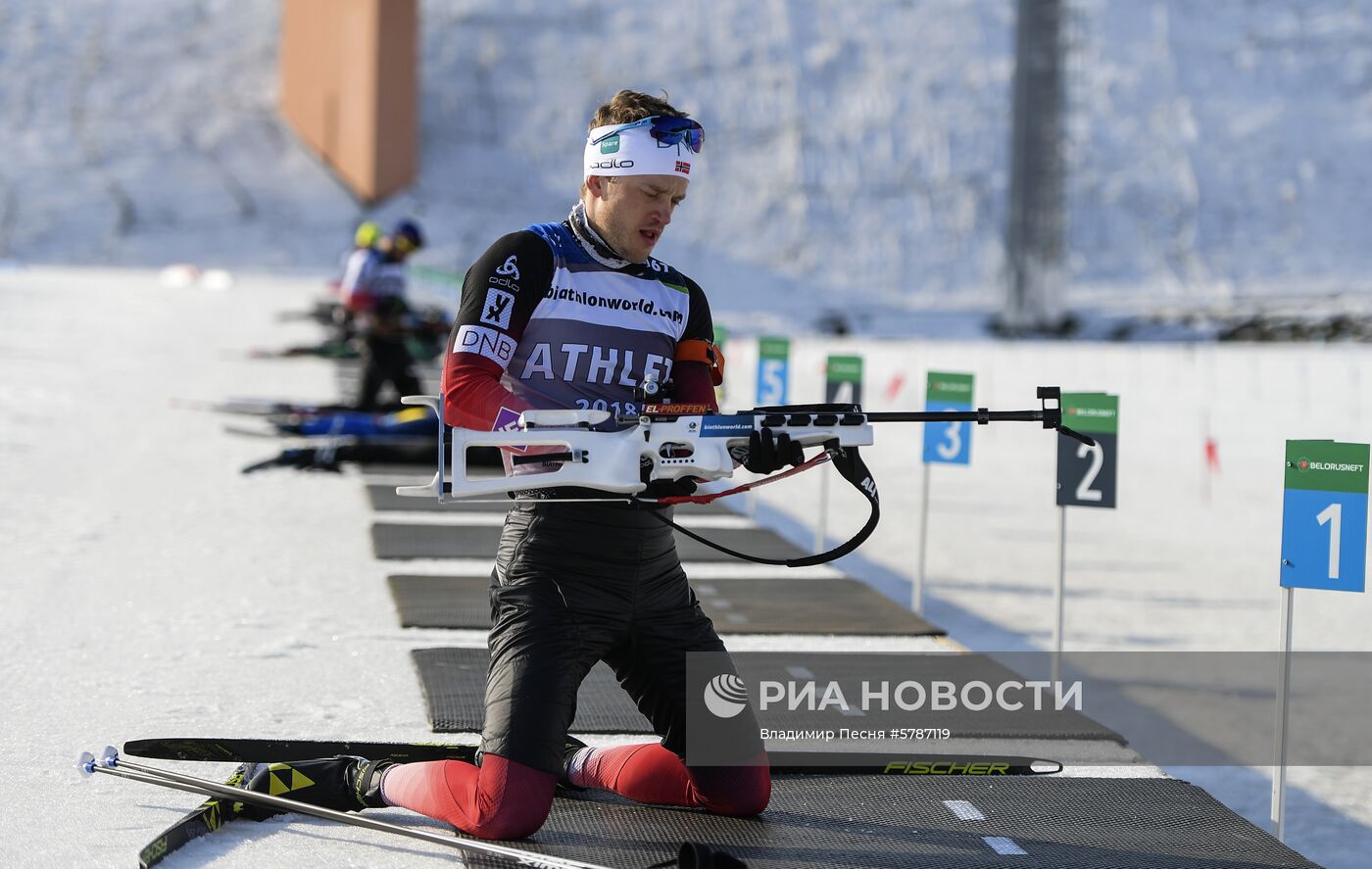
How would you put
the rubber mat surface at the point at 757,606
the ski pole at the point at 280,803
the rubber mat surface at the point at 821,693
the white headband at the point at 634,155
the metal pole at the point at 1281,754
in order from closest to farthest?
the ski pole at the point at 280,803 → the white headband at the point at 634,155 → the metal pole at the point at 1281,754 → the rubber mat surface at the point at 821,693 → the rubber mat surface at the point at 757,606

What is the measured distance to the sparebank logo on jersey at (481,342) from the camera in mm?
3416

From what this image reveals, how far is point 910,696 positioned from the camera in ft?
17.3

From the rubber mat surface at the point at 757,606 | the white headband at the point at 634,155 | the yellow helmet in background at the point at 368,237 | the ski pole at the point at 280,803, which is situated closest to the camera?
the ski pole at the point at 280,803

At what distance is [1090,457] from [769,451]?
254 centimetres

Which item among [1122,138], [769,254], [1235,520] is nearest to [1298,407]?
[1235,520]

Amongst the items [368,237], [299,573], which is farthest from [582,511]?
[368,237]

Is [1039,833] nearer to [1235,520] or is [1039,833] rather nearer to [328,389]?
[1235,520]

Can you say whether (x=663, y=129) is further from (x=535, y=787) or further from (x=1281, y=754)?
(x=1281, y=754)

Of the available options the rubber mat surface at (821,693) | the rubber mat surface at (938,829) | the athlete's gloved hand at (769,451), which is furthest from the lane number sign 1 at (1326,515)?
the athlete's gloved hand at (769,451)

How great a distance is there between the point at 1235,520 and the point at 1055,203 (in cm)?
3721

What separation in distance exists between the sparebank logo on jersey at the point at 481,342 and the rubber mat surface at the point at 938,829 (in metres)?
1.11

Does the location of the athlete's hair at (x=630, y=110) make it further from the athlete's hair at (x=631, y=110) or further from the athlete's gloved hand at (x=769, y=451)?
the athlete's gloved hand at (x=769, y=451)

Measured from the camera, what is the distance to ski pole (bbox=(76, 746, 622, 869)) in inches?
132

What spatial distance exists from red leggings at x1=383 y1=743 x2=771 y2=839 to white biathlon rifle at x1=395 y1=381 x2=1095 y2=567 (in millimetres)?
617
